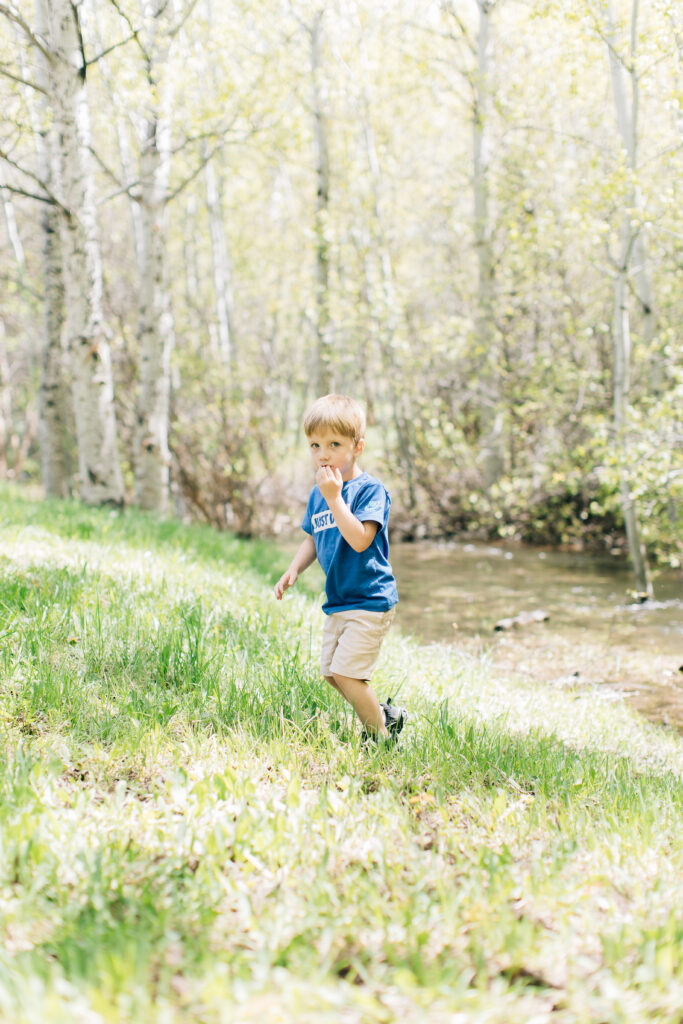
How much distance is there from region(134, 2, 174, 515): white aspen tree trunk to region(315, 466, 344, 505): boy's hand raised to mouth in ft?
25.6

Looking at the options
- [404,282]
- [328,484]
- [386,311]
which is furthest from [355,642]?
[404,282]

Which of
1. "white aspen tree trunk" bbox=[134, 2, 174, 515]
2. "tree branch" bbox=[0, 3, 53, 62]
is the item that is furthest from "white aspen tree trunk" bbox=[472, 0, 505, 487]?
"tree branch" bbox=[0, 3, 53, 62]

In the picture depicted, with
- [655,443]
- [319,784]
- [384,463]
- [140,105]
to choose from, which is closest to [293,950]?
[319,784]

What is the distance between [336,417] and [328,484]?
0.33 m

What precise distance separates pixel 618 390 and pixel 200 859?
25.8 ft

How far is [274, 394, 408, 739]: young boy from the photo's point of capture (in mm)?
2984

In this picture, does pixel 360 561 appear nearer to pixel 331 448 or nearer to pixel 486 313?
pixel 331 448

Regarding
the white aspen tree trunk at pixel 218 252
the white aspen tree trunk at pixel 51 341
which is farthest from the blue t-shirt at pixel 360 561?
the white aspen tree trunk at pixel 218 252

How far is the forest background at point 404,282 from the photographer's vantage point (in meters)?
8.48

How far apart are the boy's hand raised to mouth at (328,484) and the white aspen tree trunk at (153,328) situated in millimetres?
7791

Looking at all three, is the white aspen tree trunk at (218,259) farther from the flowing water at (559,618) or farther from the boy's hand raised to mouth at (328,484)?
the boy's hand raised to mouth at (328,484)

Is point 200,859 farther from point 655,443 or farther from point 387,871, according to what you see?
point 655,443

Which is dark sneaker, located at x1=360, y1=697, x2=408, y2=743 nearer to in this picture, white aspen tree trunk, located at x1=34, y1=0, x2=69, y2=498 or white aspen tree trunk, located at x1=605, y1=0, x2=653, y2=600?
white aspen tree trunk, located at x1=605, y1=0, x2=653, y2=600

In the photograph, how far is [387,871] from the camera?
6.81 feet
